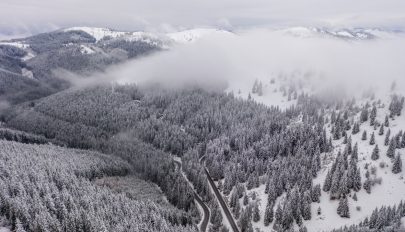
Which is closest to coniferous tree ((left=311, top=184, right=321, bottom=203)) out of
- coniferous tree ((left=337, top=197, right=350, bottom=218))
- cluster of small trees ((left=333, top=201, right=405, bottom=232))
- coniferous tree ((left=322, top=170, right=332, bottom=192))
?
coniferous tree ((left=322, top=170, right=332, bottom=192))

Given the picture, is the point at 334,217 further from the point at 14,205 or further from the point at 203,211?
the point at 14,205

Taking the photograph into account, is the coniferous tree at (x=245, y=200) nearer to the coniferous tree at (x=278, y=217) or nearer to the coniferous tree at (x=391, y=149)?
the coniferous tree at (x=278, y=217)

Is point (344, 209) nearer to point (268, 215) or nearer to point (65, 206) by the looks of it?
point (268, 215)

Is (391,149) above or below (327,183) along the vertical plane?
above

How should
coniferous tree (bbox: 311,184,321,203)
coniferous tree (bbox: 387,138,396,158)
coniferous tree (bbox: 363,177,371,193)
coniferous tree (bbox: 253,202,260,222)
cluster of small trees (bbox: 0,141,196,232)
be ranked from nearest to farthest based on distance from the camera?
cluster of small trees (bbox: 0,141,196,232) < coniferous tree (bbox: 363,177,371,193) < coniferous tree (bbox: 253,202,260,222) < coniferous tree (bbox: 311,184,321,203) < coniferous tree (bbox: 387,138,396,158)

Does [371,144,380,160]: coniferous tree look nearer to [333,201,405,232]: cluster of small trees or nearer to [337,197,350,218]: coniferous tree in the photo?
[337,197,350,218]: coniferous tree

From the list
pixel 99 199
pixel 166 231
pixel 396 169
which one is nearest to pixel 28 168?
pixel 99 199

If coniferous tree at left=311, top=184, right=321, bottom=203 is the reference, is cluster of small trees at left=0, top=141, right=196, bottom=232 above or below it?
above

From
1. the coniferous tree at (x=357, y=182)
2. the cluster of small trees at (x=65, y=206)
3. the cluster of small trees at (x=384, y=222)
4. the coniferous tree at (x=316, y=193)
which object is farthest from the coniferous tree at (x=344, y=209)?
the cluster of small trees at (x=65, y=206)

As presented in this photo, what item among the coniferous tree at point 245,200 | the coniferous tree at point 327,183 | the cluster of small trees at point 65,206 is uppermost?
the cluster of small trees at point 65,206

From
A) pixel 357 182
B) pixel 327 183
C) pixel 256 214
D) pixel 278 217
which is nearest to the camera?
pixel 278 217

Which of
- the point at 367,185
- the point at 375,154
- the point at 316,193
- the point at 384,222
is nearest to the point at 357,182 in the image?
the point at 367,185
